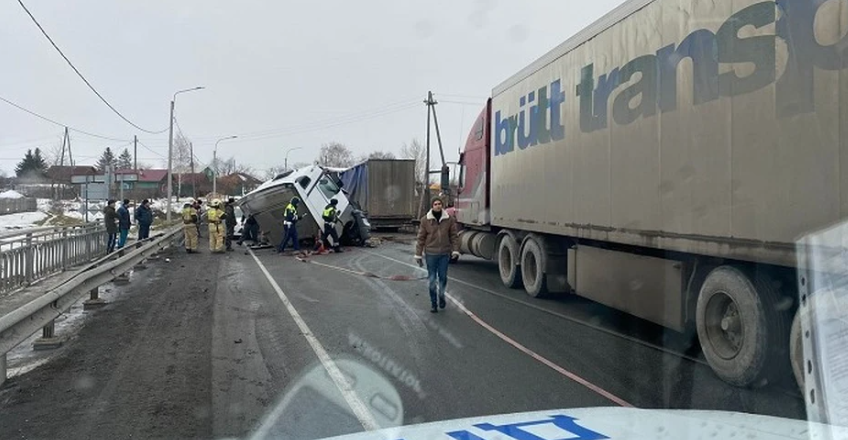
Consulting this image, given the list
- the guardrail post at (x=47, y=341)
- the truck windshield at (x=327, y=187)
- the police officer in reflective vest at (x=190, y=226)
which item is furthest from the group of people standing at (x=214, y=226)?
the guardrail post at (x=47, y=341)

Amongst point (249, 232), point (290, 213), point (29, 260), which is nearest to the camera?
point (29, 260)

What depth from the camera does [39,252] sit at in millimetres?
13070

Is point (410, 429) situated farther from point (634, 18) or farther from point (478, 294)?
point (478, 294)

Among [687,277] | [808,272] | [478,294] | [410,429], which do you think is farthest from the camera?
[478,294]

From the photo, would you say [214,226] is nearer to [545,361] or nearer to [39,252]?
[39,252]

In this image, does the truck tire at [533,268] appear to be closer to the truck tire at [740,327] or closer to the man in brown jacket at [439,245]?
the man in brown jacket at [439,245]

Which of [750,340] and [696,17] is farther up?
[696,17]

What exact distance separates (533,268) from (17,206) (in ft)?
179

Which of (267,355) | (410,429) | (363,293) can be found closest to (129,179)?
(363,293)

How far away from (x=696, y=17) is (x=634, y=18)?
4.42 ft

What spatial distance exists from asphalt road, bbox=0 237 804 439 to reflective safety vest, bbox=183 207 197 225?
1081 centimetres

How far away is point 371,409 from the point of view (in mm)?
5172

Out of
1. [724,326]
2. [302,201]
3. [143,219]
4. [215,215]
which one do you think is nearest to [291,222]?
[302,201]

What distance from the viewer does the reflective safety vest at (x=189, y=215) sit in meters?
21.5
